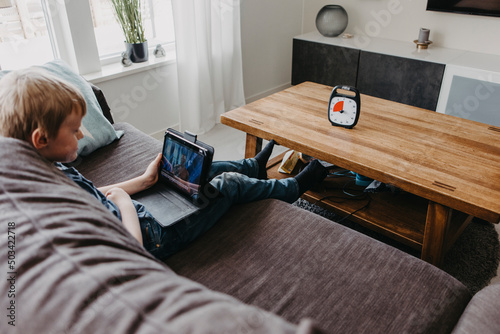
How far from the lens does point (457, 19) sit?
308 centimetres

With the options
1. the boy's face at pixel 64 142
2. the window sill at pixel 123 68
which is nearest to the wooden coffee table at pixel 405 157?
the window sill at pixel 123 68

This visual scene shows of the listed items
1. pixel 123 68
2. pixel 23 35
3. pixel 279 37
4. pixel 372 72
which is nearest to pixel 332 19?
pixel 279 37

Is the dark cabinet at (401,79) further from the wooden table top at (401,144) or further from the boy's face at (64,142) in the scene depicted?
the boy's face at (64,142)

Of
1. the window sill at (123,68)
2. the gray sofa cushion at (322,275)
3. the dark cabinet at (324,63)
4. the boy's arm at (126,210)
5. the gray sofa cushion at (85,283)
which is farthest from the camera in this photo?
the dark cabinet at (324,63)

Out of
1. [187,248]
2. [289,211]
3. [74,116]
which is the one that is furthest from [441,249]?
[74,116]

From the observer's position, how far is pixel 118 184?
144cm

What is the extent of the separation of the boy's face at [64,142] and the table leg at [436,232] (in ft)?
3.91

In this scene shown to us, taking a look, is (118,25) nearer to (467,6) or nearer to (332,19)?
(332,19)

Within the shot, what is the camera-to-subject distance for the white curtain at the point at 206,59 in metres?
2.72

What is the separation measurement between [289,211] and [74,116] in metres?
0.77

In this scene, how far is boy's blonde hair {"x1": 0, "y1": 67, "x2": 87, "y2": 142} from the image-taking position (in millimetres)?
830

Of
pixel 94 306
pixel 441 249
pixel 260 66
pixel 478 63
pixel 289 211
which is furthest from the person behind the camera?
pixel 260 66

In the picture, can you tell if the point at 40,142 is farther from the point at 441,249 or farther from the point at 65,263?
the point at 441,249

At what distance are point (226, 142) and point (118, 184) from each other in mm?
1529
